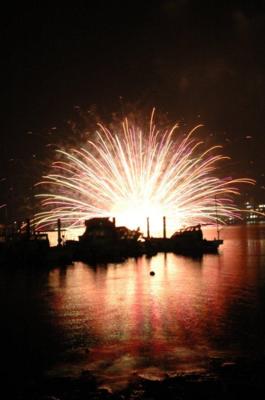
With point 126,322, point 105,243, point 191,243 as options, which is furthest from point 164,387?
point 191,243

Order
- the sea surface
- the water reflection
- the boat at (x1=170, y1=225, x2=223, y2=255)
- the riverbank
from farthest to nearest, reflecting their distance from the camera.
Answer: the boat at (x1=170, y1=225, x2=223, y2=255)
the water reflection
the sea surface
the riverbank

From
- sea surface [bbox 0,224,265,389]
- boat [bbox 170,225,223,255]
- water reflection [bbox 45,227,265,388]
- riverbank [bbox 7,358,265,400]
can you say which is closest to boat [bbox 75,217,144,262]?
boat [bbox 170,225,223,255]

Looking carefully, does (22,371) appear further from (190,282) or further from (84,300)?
(190,282)

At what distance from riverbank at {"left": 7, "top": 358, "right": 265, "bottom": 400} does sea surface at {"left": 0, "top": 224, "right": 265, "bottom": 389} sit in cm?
46

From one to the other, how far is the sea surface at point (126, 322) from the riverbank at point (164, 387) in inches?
18.0

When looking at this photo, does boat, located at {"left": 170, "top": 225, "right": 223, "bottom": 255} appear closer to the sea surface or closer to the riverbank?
the sea surface

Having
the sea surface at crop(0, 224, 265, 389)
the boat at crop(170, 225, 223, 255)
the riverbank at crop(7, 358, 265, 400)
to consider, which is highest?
the boat at crop(170, 225, 223, 255)

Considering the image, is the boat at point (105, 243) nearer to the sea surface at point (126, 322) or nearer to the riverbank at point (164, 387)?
the sea surface at point (126, 322)

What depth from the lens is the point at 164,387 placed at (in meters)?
12.4

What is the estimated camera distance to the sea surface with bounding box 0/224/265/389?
15133 mm

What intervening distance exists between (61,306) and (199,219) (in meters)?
30.3

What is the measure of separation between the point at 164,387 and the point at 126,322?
9.15 meters

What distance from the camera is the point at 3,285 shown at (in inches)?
1336

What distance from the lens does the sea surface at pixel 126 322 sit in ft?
49.6
